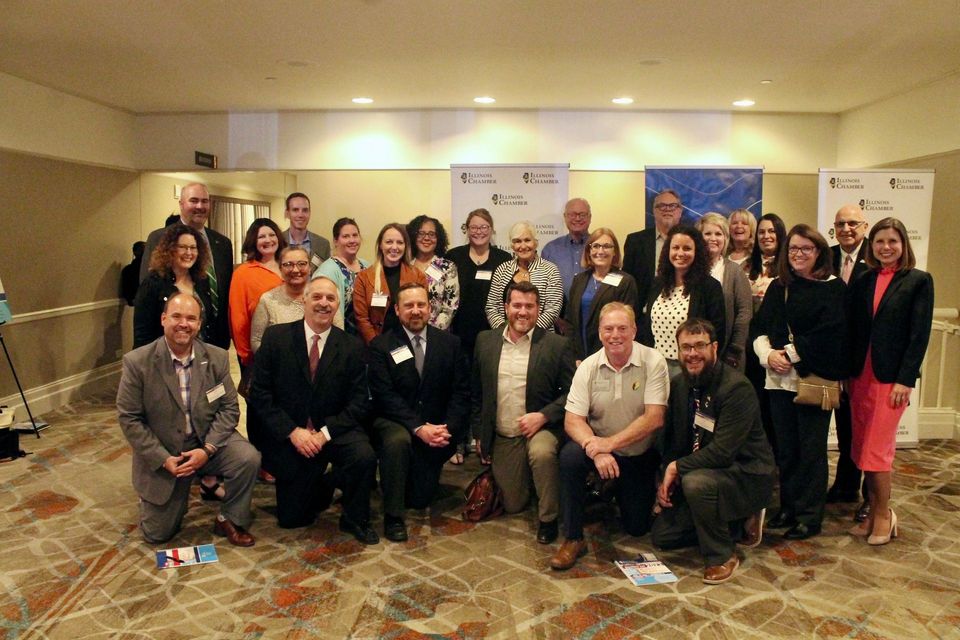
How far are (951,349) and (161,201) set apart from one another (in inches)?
291

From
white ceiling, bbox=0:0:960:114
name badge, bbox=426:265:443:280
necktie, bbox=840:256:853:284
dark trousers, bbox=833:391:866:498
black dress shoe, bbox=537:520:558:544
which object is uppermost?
white ceiling, bbox=0:0:960:114

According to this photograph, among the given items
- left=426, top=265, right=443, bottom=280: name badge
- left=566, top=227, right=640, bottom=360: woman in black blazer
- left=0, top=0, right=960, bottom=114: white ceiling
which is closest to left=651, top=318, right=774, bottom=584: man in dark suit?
left=566, top=227, right=640, bottom=360: woman in black blazer

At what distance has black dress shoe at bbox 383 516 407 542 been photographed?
3.43 m

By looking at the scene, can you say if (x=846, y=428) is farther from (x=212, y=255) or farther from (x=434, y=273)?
(x=212, y=255)

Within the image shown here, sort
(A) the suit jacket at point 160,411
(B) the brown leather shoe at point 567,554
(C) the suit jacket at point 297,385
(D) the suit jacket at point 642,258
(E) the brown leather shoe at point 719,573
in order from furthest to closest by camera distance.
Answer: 1. (D) the suit jacket at point 642,258
2. (C) the suit jacket at point 297,385
3. (A) the suit jacket at point 160,411
4. (B) the brown leather shoe at point 567,554
5. (E) the brown leather shoe at point 719,573

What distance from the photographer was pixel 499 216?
6.09 metres

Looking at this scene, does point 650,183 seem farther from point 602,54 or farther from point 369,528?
point 369,528

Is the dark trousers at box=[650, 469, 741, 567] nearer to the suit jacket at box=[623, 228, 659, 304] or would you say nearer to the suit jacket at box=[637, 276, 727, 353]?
the suit jacket at box=[637, 276, 727, 353]

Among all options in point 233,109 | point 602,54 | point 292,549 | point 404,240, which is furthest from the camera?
point 233,109

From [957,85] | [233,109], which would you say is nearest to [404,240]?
[233,109]

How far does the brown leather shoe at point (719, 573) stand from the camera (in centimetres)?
300

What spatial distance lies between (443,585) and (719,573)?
3.76 feet

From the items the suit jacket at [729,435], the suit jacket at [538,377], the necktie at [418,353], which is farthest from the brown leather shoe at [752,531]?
the necktie at [418,353]

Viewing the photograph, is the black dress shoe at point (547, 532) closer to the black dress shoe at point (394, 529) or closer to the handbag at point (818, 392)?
the black dress shoe at point (394, 529)
